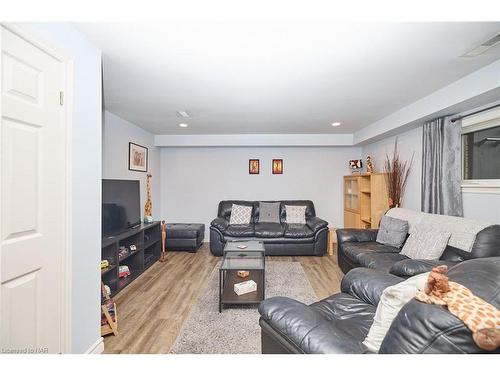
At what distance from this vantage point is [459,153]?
2.62m

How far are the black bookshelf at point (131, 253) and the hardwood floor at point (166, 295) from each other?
11 centimetres

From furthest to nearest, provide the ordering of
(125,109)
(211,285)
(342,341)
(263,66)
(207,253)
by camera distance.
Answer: (207,253), (125,109), (211,285), (263,66), (342,341)

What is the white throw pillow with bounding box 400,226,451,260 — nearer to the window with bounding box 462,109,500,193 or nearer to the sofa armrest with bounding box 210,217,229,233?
the window with bounding box 462,109,500,193

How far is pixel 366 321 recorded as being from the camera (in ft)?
4.77

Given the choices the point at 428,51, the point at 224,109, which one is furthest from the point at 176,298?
the point at 428,51

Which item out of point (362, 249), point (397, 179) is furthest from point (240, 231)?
point (397, 179)

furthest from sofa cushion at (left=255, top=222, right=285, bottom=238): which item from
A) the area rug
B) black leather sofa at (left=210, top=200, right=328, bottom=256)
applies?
the area rug

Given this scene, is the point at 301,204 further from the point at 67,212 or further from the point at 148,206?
the point at 67,212

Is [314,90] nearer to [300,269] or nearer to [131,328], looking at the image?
[300,269]

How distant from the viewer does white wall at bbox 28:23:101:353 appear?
1523 mm

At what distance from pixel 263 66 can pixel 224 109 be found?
132 cm

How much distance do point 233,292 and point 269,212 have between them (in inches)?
104

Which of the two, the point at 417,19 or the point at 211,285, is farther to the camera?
the point at 211,285

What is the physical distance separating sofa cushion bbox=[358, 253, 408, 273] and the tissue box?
1.24 m
